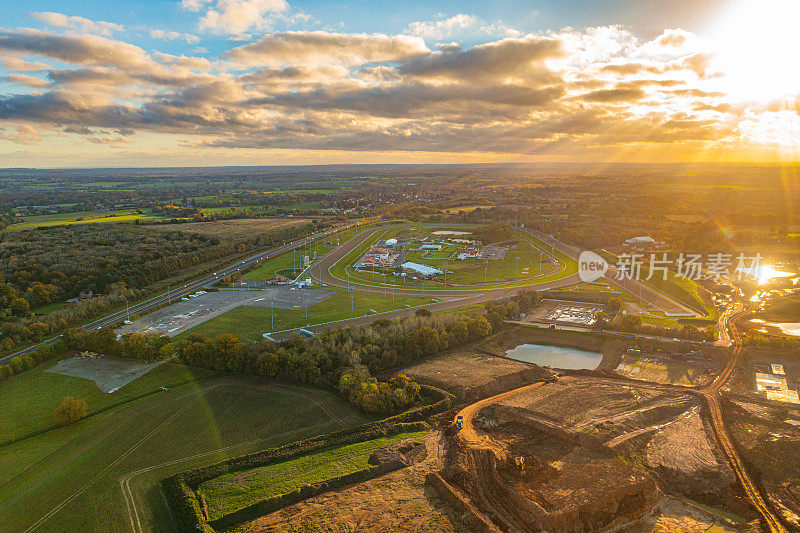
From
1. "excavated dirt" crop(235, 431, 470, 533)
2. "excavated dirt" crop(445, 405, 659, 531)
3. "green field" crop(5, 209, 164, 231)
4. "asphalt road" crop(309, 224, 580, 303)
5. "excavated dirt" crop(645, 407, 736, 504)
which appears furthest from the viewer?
"green field" crop(5, 209, 164, 231)

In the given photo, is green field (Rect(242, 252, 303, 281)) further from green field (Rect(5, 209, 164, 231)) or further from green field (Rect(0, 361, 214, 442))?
green field (Rect(5, 209, 164, 231))

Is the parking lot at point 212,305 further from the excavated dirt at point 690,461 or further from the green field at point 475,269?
the excavated dirt at point 690,461

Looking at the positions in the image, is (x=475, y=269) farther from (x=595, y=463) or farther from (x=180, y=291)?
(x=595, y=463)

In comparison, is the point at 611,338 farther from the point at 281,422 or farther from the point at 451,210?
the point at 451,210

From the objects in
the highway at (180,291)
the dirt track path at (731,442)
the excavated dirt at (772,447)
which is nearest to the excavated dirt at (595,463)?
the dirt track path at (731,442)

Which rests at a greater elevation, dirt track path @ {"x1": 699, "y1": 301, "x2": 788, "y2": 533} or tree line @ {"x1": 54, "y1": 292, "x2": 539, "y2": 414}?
tree line @ {"x1": 54, "y1": 292, "x2": 539, "y2": 414}

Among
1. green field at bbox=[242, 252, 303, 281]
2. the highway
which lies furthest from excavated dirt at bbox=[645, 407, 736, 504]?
green field at bbox=[242, 252, 303, 281]
